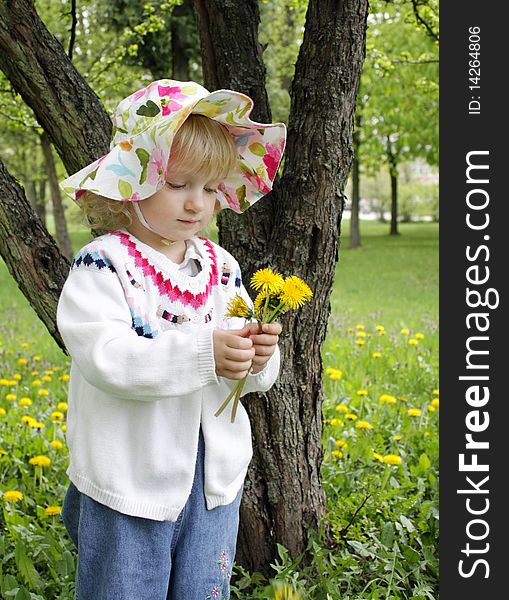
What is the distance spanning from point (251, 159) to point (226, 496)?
2.77ft

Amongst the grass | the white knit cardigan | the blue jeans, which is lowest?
the grass

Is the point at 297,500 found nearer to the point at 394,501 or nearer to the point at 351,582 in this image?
the point at 351,582

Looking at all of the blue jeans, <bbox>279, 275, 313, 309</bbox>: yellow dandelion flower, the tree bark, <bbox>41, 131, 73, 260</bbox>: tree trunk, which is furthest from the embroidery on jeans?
<bbox>41, 131, 73, 260</bbox>: tree trunk

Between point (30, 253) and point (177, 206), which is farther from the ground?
point (177, 206)

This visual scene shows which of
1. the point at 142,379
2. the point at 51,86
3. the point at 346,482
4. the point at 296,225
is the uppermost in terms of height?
the point at 51,86

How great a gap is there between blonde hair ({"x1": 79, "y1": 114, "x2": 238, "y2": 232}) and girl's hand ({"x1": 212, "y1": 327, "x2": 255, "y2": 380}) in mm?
390

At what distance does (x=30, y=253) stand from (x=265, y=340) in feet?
3.19

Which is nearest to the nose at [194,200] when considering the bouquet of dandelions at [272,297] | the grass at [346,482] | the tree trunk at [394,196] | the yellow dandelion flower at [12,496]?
the bouquet of dandelions at [272,297]

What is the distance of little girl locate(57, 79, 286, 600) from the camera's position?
1.59 m

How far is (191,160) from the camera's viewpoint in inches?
→ 67.8

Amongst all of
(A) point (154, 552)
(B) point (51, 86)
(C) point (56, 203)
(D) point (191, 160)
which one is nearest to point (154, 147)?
(D) point (191, 160)

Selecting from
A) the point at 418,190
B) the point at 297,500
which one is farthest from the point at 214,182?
the point at 418,190

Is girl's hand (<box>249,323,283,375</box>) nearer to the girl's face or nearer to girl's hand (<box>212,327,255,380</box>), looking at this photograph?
girl's hand (<box>212,327,255,380</box>)

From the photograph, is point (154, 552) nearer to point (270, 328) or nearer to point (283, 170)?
point (270, 328)
